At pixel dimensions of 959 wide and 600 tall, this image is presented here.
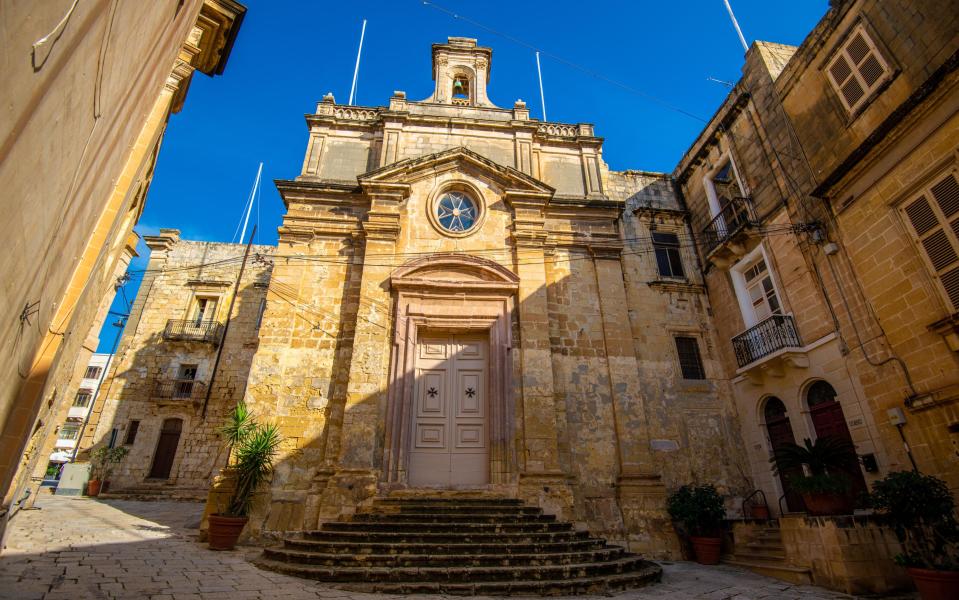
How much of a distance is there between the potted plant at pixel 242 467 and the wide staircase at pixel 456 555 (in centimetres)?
133

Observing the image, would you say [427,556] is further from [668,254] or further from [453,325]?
[668,254]

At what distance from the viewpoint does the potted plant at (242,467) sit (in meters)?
7.89

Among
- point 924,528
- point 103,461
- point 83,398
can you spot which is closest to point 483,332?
point 924,528

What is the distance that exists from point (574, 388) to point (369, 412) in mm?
4750

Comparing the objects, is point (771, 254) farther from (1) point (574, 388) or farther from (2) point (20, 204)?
(2) point (20, 204)

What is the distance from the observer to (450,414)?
404 inches

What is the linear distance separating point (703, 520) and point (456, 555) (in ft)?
18.0

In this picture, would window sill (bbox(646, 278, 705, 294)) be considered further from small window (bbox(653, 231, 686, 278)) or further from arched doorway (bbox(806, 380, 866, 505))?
arched doorway (bbox(806, 380, 866, 505))

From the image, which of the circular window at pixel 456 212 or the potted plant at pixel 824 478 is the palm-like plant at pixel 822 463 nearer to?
the potted plant at pixel 824 478

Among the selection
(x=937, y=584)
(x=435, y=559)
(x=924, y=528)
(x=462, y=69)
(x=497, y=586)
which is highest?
(x=462, y=69)

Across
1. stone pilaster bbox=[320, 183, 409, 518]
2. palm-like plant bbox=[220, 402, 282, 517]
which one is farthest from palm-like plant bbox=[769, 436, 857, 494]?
palm-like plant bbox=[220, 402, 282, 517]

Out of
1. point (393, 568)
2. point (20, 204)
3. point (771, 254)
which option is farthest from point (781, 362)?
point (20, 204)

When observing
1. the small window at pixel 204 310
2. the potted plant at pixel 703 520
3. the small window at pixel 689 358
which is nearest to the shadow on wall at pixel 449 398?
the small window at pixel 689 358

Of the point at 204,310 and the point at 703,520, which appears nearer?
the point at 703,520
